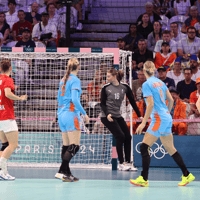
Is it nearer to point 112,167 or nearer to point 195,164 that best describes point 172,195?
point 112,167

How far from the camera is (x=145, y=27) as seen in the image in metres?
13.5

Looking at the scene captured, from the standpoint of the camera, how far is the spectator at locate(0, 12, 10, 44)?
1415cm

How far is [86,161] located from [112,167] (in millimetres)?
1035

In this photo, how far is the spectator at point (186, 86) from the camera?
11250mm

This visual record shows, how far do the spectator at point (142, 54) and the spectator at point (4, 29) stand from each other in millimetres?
5218

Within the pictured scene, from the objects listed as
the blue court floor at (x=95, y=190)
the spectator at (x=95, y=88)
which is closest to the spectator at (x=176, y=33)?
the spectator at (x=95, y=88)

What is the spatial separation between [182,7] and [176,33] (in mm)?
1686

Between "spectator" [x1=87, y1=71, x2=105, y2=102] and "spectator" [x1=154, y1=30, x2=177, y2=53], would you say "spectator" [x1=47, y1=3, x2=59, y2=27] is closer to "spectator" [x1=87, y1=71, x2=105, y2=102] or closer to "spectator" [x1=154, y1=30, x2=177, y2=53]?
"spectator" [x1=154, y1=30, x2=177, y2=53]

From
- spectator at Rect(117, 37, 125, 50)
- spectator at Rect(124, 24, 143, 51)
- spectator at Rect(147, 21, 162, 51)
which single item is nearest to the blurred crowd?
spectator at Rect(117, 37, 125, 50)

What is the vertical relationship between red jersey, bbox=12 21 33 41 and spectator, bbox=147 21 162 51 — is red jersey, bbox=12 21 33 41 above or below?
above

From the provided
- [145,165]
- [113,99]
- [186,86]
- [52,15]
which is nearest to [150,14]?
[52,15]

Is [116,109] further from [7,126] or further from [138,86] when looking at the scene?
[138,86]

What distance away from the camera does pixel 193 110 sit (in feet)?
33.3

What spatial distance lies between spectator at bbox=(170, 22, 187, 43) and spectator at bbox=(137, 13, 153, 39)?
0.79m
